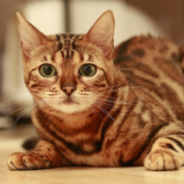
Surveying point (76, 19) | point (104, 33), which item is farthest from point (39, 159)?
point (76, 19)

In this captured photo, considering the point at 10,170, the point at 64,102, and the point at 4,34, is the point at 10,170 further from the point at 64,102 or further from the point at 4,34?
the point at 4,34

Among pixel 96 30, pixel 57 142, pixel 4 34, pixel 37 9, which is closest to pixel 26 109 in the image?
pixel 57 142

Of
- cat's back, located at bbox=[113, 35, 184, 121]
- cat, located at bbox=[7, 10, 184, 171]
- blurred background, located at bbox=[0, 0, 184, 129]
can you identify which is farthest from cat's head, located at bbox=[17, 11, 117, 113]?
cat's back, located at bbox=[113, 35, 184, 121]

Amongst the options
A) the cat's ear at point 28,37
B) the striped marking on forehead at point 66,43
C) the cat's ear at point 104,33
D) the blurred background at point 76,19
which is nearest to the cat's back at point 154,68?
the blurred background at point 76,19

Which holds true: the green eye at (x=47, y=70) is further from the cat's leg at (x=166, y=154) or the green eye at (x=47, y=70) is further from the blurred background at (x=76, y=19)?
the cat's leg at (x=166, y=154)

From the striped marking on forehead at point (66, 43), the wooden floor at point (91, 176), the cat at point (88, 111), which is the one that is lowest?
the wooden floor at point (91, 176)

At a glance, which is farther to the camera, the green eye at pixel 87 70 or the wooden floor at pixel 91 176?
the green eye at pixel 87 70

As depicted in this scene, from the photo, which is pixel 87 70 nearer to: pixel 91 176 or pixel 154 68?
pixel 91 176
